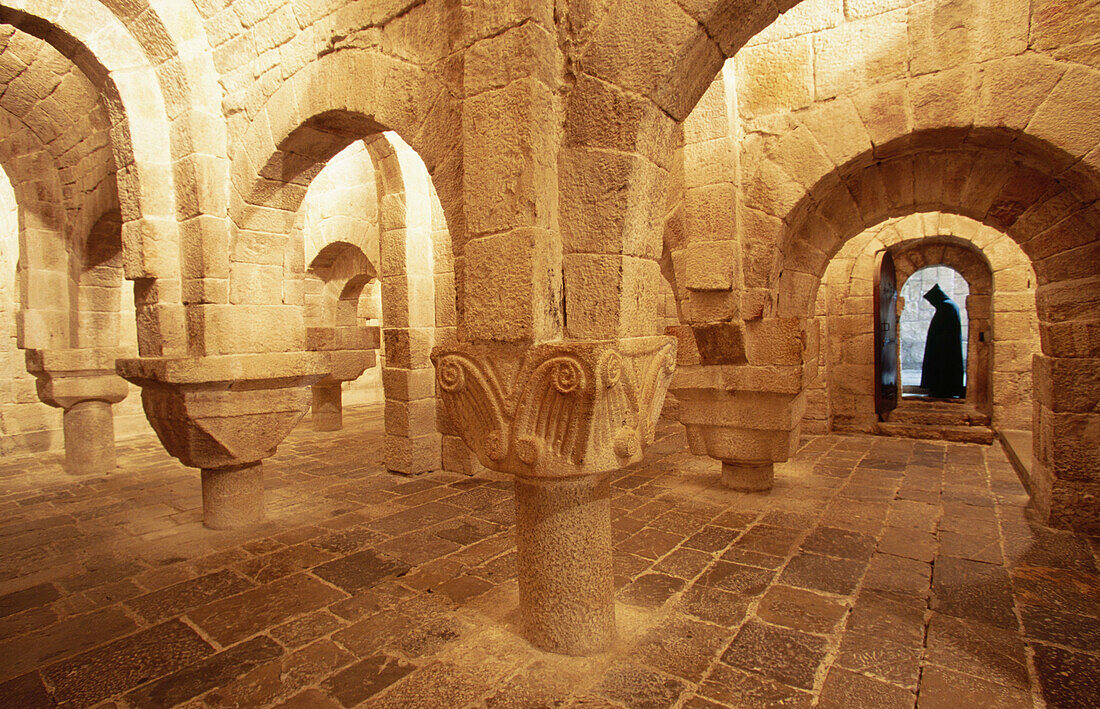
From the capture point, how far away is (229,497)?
364 centimetres

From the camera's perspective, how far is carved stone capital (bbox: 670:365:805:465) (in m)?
3.91

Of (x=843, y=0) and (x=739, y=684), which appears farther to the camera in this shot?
(x=843, y=0)

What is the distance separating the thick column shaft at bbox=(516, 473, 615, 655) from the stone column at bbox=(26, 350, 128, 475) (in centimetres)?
495

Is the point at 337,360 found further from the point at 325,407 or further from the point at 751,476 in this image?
the point at 751,476

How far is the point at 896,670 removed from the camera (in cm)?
205

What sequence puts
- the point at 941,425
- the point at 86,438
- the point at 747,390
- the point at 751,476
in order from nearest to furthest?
the point at 747,390, the point at 751,476, the point at 86,438, the point at 941,425

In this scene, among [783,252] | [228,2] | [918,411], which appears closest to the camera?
[228,2]

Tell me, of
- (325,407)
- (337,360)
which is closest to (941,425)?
(337,360)

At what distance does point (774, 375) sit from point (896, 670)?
211cm

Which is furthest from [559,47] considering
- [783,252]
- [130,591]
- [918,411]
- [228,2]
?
[918,411]

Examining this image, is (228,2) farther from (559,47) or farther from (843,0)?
(843,0)

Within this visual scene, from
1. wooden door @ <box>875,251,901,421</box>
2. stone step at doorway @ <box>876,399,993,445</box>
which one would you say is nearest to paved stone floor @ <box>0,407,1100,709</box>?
stone step at doorway @ <box>876,399,993,445</box>

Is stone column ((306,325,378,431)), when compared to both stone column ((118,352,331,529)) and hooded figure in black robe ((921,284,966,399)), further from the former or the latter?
hooded figure in black robe ((921,284,966,399))

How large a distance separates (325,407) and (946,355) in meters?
9.49
